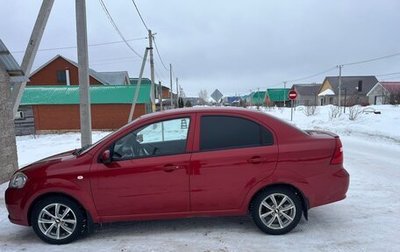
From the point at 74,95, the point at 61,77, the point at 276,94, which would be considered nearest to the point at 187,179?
the point at 74,95

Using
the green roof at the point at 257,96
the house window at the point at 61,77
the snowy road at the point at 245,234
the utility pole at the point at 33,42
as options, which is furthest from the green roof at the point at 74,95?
the green roof at the point at 257,96

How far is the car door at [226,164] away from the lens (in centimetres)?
474

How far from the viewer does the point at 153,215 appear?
4.82 metres

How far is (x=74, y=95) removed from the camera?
30.5 metres

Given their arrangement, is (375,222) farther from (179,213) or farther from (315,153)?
(179,213)

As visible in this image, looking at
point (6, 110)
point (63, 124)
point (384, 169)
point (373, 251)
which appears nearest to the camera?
point (373, 251)

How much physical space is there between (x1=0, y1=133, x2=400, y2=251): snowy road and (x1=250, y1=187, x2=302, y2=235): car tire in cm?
13

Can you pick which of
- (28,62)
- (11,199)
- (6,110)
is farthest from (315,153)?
(28,62)

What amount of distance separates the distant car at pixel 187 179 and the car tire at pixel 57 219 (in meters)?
0.01

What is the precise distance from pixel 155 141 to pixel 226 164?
102cm

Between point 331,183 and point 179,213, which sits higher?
point 331,183

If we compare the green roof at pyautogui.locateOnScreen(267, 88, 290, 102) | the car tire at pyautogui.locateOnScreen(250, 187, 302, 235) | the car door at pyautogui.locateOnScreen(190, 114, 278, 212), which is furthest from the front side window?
the green roof at pyautogui.locateOnScreen(267, 88, 290, 102)

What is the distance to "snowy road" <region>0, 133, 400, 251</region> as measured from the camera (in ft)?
14.7

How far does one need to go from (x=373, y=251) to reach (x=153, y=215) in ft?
8.86
